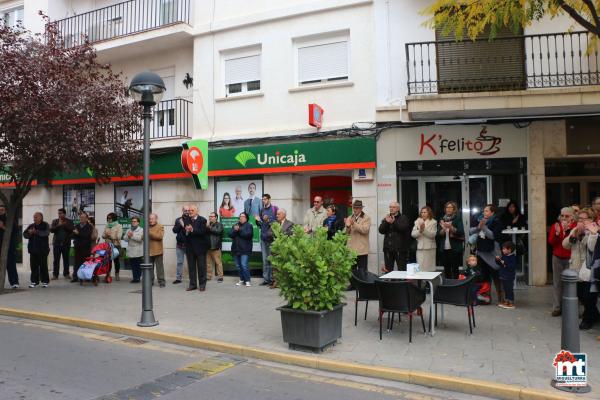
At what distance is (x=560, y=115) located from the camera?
10.0 m

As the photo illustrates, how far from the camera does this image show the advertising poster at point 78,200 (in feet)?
48.8

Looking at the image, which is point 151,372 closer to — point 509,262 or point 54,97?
point 509,262

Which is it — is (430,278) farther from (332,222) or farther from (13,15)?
(13,15)

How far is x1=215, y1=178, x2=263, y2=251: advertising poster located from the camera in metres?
12.3

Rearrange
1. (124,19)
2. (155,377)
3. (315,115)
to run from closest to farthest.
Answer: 1. (155,377)
2. (315,115)
3. (124,19)

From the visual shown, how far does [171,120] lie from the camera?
1395 cm

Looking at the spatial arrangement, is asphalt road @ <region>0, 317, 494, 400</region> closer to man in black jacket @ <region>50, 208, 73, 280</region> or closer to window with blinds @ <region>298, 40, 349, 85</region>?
man in black jacket @ <region>50, 208, 73, 280</region>

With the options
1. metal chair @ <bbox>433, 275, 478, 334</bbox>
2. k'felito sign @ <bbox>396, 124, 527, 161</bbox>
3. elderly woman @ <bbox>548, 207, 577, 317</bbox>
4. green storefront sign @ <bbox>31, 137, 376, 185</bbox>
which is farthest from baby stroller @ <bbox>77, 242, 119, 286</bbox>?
elderly woman @ <bbox>548, 207, 577, 317</bbox>

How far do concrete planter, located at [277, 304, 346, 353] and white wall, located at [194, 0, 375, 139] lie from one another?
6.13 metres

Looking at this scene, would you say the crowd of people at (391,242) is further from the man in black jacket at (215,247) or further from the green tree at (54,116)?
the green tree at (54,116)

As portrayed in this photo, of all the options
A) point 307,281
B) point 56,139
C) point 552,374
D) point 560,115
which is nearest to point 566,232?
point 552,374

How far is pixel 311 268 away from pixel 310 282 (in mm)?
181

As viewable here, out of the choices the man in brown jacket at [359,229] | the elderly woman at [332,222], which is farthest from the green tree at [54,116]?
the man in brown jacket at [359,229]

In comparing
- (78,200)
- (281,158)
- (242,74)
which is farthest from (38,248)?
(242,74)
